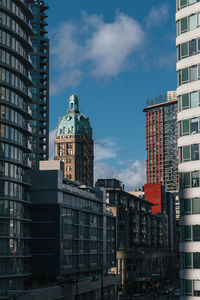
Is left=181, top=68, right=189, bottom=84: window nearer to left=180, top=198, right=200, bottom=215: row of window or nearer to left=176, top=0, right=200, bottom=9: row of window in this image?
left=176, top=0, right=200, bottom=9: row of window

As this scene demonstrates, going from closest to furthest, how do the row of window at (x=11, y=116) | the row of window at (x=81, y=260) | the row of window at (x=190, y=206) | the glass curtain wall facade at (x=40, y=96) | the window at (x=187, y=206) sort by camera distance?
the row of window at (x=190, y=206), the window at (x=187, y=206), the row of window at (x=11, y=116), the row of window at (x=81, y=260), the glass curtain wall facade at (x=40, y=96)

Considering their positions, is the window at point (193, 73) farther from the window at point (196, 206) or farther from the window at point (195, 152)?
the window at point (196, 206)

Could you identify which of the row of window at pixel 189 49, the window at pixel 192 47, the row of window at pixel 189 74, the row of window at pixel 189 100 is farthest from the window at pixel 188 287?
the window at pixel 192 47

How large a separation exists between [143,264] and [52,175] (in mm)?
99804

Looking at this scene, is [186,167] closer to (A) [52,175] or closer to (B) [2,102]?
(B) [2,102]

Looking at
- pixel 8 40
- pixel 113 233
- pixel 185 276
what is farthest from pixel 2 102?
pixel 113 233

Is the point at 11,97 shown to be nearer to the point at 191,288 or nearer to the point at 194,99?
the point at 194,99

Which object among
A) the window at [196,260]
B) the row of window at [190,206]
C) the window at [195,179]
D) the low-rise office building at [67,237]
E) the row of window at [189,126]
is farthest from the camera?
the low-rise office building at [67,237]

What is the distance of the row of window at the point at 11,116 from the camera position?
3472 inches

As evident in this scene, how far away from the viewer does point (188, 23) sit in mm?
65250

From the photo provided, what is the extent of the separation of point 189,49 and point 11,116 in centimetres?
3591

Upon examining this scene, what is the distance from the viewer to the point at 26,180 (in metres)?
96.1

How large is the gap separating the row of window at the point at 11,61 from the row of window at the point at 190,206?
134ft

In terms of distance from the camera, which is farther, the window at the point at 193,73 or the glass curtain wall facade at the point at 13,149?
the glass curtain wall facade at the point at 13,149
